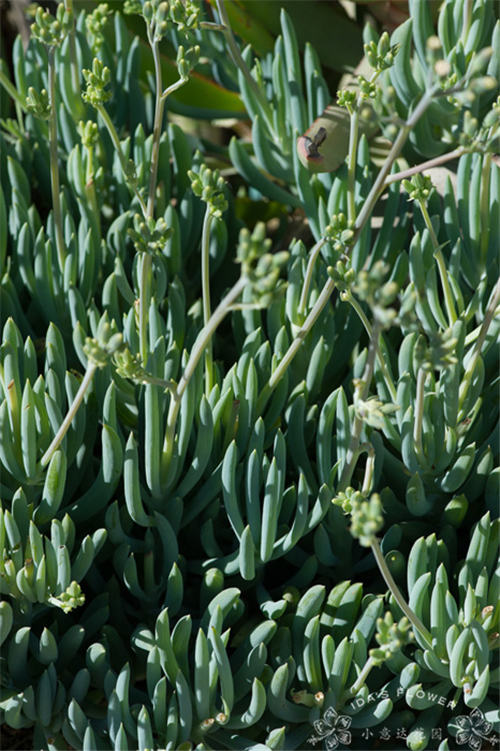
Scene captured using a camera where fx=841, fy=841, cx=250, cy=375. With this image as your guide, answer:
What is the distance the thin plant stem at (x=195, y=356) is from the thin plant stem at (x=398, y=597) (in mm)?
180

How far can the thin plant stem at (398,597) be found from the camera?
1.88 feet

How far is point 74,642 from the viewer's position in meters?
0.76

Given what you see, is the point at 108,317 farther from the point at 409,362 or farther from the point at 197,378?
the point at 409,362

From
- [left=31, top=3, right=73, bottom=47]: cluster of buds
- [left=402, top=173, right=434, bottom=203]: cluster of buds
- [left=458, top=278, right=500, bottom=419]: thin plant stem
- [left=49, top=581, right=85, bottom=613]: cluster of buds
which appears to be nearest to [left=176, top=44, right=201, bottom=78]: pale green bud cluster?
[left=31, top=3, right=73, bottom=47]: cluster of buds

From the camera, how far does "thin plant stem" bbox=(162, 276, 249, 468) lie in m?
0.53

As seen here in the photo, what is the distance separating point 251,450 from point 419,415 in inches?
6.5

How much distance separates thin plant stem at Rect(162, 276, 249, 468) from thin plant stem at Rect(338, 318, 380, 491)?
0.10m

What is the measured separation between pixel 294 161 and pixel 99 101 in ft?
0.89

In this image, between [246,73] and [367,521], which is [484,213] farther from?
[367,521]

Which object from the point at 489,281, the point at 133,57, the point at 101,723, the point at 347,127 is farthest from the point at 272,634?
the point at 133,57

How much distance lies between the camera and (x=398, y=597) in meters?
0.60

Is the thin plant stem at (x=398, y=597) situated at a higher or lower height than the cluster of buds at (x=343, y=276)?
lower

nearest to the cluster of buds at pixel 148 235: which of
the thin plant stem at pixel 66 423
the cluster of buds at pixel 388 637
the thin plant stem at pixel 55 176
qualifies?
the thin plant stem at pixel 66 423

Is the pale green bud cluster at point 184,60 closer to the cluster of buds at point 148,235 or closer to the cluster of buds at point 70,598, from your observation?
the cluster of buds at point 148,235
